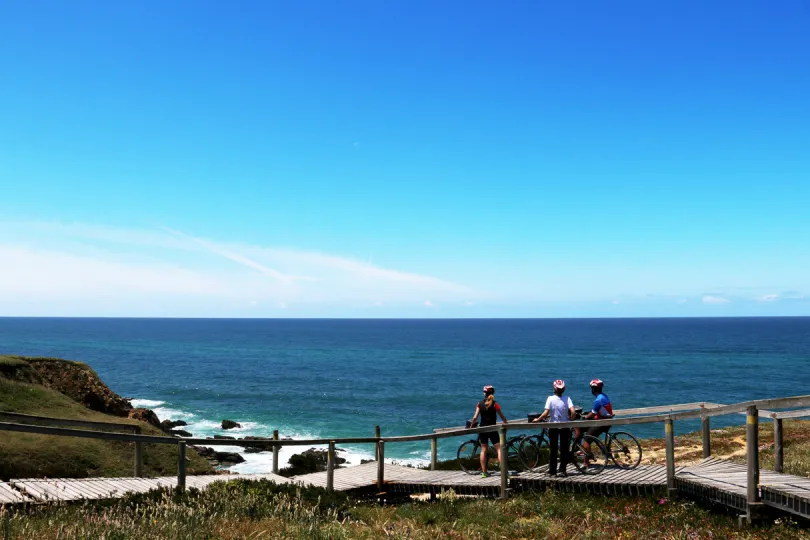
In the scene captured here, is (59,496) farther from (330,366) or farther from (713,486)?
(330,366)

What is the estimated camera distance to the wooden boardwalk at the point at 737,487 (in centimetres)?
928

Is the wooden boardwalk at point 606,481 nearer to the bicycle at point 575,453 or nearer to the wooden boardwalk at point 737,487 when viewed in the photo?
the bicycle at point 575,453

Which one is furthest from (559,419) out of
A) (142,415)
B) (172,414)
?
(172,414)

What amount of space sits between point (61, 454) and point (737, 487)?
1887 centimetres

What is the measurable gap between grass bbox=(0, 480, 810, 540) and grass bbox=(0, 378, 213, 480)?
28.2ft

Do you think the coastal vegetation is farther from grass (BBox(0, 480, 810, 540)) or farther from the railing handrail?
the railing handrail

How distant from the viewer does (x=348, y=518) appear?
10.8 m

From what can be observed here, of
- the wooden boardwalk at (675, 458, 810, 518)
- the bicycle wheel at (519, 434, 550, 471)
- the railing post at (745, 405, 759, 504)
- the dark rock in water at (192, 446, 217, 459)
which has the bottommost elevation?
the dark rock in water at (192, 446, 217, 459)

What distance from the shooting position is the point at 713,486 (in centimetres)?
1072

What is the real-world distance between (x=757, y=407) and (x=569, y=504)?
3749 millimetres

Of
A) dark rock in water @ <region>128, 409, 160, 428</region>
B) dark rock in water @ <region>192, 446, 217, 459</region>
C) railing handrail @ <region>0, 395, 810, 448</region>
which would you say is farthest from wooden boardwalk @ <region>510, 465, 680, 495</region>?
dark rock in water @ <region>192, 446, 217, 459</region>

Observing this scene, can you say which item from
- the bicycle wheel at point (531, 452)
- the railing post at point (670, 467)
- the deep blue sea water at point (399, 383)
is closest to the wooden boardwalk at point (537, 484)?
the railing post at point (670, 467)

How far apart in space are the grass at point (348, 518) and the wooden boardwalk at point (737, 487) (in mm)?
281

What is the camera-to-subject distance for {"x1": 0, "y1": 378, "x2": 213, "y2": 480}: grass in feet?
59.6
